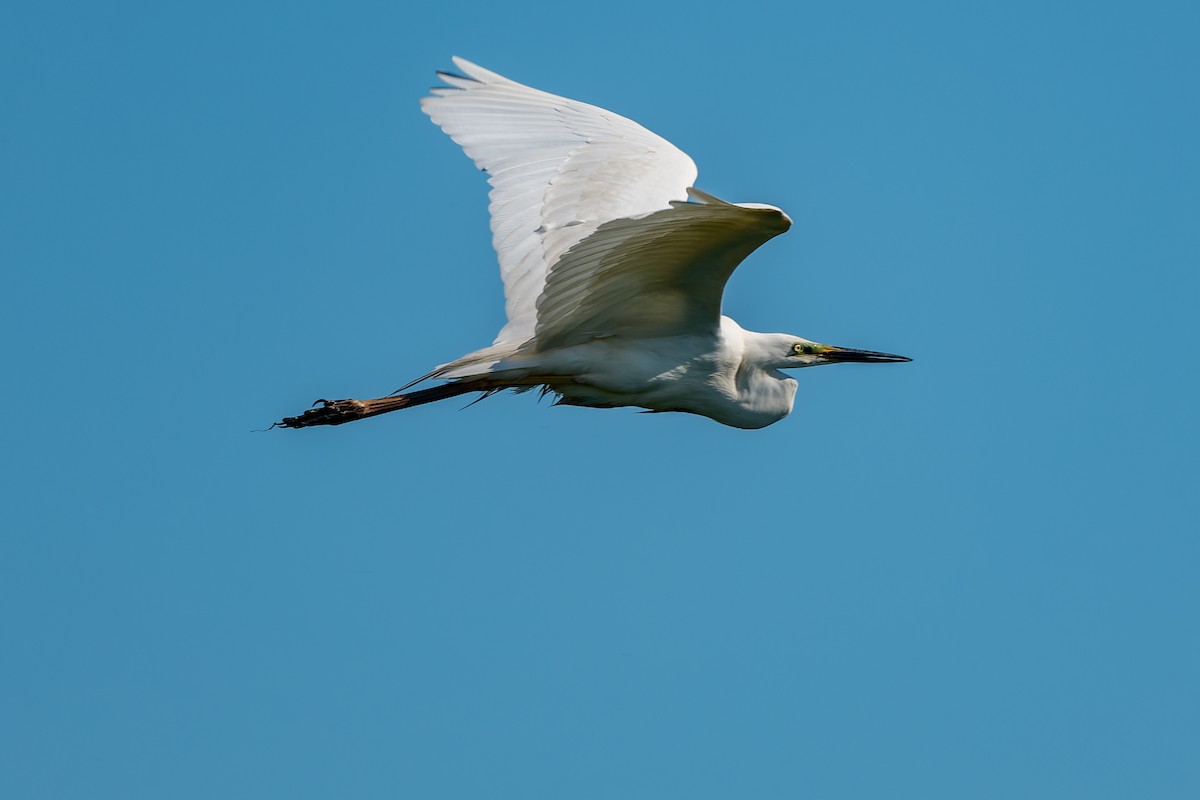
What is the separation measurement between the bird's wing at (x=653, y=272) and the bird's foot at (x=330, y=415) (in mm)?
1237

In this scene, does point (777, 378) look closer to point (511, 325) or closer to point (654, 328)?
point (654, 328)

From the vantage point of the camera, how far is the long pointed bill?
847 centimetres

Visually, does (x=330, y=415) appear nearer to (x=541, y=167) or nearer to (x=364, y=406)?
(x=364, y=406)

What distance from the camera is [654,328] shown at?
7.45 metres

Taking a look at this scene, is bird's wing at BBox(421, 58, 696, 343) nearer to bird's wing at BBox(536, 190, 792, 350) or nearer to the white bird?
the white bird

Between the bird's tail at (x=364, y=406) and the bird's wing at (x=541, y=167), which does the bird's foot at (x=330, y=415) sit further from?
the bird's wing at (x=541, y=167)

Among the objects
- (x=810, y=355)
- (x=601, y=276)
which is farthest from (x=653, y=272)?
(x=810, y=355)

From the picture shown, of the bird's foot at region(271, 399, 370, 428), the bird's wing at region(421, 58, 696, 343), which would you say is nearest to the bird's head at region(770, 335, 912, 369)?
the bird's wing at region(421, 58, 696, 343)

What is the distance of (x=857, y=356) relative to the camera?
862cm

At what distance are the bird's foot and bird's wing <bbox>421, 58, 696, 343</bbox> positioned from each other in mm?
992

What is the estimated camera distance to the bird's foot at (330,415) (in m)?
7.98

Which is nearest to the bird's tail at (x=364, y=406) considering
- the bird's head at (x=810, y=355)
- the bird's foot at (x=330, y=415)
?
the bird's foot at (x=330, y=415)

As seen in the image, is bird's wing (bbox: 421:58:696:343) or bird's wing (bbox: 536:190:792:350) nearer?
bird's wing (bbox: 536:190:792:350)

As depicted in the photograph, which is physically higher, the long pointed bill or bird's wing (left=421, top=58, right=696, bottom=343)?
bird's wing (left=421, top=58, right=696, bottom=343)
